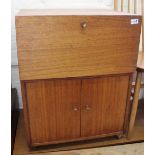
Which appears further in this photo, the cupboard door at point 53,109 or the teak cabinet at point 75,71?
the cupboard door at point 53,109

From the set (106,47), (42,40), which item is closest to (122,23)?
(106,47)

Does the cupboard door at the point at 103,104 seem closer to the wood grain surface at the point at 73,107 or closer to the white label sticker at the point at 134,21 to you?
the wood grain surface at the point at 73,107

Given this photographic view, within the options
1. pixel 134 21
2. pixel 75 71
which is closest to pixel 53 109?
pixel 75 71

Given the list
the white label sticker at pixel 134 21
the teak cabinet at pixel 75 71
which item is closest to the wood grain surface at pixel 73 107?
the teak cabinet at pixel 75 71

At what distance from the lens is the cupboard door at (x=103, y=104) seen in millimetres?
1049

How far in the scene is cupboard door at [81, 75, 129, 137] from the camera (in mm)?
1049

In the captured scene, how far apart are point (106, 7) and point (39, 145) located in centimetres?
91

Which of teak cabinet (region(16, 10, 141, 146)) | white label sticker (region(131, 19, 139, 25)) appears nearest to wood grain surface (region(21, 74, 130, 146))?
teak cabinet (region(16, 10, 141, 146))

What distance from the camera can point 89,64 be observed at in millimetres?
967

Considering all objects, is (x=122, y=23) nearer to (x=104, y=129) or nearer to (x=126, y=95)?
(x=126, y=95)

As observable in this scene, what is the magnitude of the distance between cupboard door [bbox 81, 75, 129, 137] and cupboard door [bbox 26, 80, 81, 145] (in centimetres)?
4

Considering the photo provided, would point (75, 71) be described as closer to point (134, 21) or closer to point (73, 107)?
point (73, 107)

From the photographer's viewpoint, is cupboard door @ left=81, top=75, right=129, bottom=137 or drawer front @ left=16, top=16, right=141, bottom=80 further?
cupboard door @ left=81, top=75, right=129, bottom=137

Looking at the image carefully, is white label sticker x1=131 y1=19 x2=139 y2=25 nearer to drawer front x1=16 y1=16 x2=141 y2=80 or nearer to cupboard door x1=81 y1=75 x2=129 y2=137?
drawer front x1=16 y1=16 x2=141 y2=80
